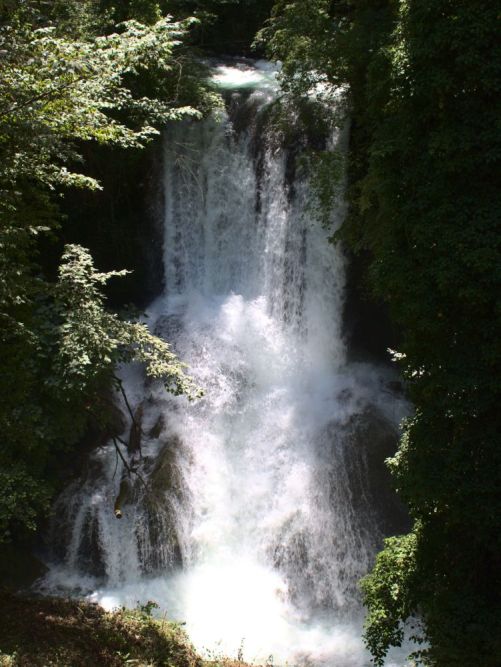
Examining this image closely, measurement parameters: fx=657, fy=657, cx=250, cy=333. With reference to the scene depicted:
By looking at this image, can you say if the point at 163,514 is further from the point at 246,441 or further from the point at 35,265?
the point at 35,265

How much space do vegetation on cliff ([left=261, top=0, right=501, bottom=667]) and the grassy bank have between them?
2.59 metres

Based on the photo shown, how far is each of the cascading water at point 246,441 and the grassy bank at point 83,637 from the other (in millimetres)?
946

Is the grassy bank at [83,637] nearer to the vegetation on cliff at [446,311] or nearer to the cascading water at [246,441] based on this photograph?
the cascading water at [246,441]

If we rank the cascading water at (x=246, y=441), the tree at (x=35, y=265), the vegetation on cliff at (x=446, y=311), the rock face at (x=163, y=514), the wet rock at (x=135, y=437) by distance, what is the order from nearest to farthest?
1. the vegetation on cliff at (x=446, y=311)
2. the tree at (x=35, y=265)
3. the cascading water at (x=246, y=441)
4. the rock face at (x=163, y=514)
5. the wet rock at (x=135, y=437)

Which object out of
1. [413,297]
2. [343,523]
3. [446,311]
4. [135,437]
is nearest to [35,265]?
[135,437]

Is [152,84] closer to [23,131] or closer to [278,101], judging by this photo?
[278,101]

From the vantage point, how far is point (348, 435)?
1170cm

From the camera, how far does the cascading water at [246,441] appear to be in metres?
10.1

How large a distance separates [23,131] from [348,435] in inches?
292

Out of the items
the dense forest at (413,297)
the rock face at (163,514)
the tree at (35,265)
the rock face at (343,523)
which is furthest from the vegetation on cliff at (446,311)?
the rock face at (163,514)

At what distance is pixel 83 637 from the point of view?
26.0ft

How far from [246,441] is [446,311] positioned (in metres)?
5.87

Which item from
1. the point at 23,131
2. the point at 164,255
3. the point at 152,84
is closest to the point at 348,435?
the point at 164,255

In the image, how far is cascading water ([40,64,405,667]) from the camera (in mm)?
10117
